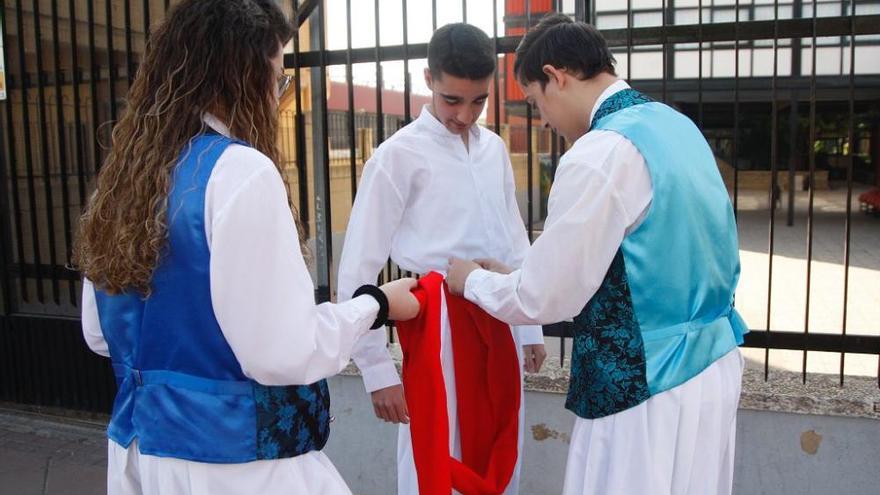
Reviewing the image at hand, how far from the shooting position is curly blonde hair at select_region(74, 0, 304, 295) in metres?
1.56

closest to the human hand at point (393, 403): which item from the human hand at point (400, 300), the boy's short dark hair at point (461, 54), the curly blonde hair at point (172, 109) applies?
the human hand at point (400, 300)

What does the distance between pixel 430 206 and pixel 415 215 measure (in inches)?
2.4

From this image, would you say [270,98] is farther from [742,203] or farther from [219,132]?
[742,203]

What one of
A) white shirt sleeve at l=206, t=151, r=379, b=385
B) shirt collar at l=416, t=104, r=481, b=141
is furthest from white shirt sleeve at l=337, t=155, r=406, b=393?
white shirt sleeve at l=206, t=151, r=379, b=385

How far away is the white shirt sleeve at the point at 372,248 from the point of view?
2.60 meters

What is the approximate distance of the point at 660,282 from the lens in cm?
188

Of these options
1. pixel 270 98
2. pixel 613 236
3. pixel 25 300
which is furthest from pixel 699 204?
pixel 25 300

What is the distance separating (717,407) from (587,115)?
0.81 m

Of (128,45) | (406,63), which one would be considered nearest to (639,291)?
(406,63)

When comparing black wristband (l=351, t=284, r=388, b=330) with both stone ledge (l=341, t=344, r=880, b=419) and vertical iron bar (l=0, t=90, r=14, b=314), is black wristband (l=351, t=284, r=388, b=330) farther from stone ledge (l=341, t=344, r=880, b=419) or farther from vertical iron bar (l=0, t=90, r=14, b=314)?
vertical iron bar (l=0, t=90, r=14, b=314)

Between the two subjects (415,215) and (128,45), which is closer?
(415,215)

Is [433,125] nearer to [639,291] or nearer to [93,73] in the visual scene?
[639,291]

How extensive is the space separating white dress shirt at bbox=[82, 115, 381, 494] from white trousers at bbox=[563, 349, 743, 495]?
725mm

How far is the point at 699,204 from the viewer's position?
6.28 ft
